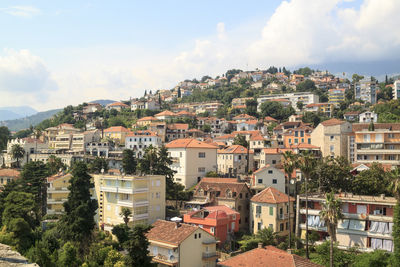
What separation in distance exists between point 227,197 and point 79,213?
68.9 feet

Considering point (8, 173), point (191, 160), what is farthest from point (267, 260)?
point (8, 173)

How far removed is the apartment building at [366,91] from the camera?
154 m

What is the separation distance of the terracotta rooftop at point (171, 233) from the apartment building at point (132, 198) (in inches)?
354

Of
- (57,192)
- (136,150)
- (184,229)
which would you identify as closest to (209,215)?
(184,229)

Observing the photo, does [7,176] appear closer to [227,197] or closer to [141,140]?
[141,140]

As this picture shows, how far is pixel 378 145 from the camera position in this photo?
223 feet

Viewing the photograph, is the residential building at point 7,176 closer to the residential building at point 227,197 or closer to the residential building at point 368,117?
the residential building at point 227,197

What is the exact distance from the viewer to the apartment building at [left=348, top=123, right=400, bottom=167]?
219 ft

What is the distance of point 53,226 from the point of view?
57.4 metres

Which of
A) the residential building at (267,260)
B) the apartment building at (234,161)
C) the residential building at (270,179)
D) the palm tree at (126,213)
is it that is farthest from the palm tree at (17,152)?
the residential building at (267,260)

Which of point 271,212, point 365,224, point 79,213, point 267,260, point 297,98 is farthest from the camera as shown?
point 297,98

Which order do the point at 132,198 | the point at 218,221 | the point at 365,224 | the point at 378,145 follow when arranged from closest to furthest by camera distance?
the point at 365,224
the point at 218,221
the point at 132,198
the point at 378,145

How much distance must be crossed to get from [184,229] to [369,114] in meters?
88.5

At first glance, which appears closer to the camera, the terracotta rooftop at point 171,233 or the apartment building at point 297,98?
the terracotta rooftop at point 171,233
